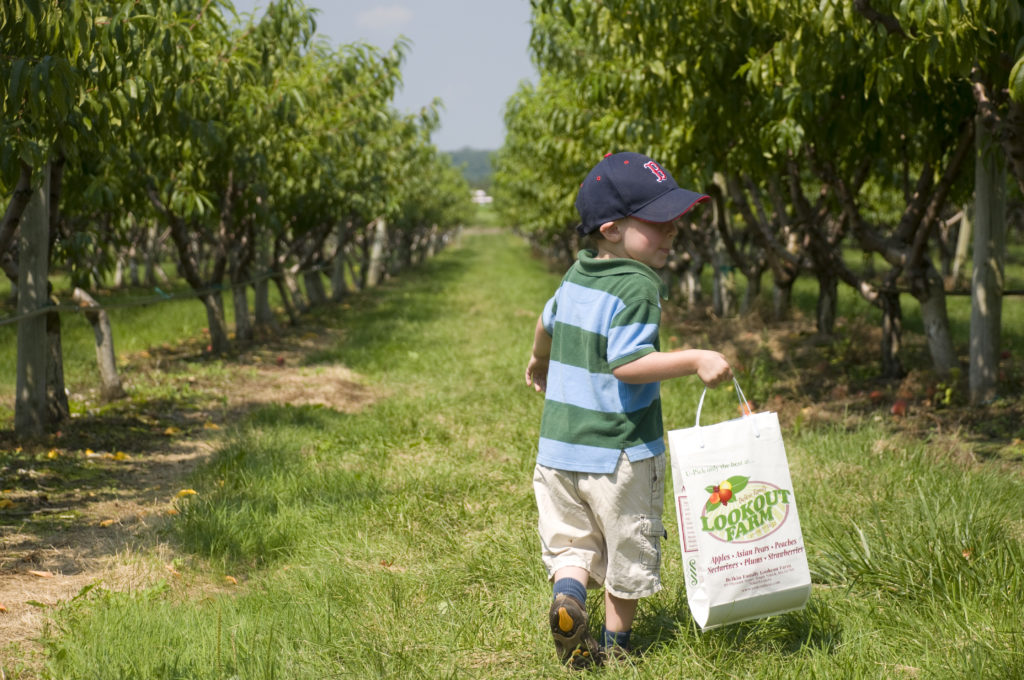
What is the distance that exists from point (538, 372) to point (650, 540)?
75 cm

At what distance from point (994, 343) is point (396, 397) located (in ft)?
16.6

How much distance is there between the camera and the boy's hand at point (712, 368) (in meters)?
2.53

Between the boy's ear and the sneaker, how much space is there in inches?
43.3

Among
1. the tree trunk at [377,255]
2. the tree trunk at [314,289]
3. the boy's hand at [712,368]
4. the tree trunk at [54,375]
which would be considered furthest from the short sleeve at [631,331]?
the tree trunk at [377,255]

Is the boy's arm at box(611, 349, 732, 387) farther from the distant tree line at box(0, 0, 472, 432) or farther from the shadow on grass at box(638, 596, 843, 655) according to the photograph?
the distant tree line at box(0, 0, 472, 432)

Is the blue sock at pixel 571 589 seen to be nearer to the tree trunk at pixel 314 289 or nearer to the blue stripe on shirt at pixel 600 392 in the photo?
the blue stripe on shirt at pixel 600 392

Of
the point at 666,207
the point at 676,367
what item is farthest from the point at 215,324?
the point at 676,367

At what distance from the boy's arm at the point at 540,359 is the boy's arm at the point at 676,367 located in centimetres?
46

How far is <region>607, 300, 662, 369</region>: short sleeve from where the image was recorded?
2.76m

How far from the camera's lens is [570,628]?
283cm

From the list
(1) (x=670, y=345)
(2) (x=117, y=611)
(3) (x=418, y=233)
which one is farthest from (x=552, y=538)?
Result: (3) (x=418, y=233)

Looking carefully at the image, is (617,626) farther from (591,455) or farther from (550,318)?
(550,318)

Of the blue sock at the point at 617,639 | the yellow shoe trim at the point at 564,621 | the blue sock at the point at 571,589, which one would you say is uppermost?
the blue sock at the point at 571,589

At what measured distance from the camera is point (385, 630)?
341 centimetres
